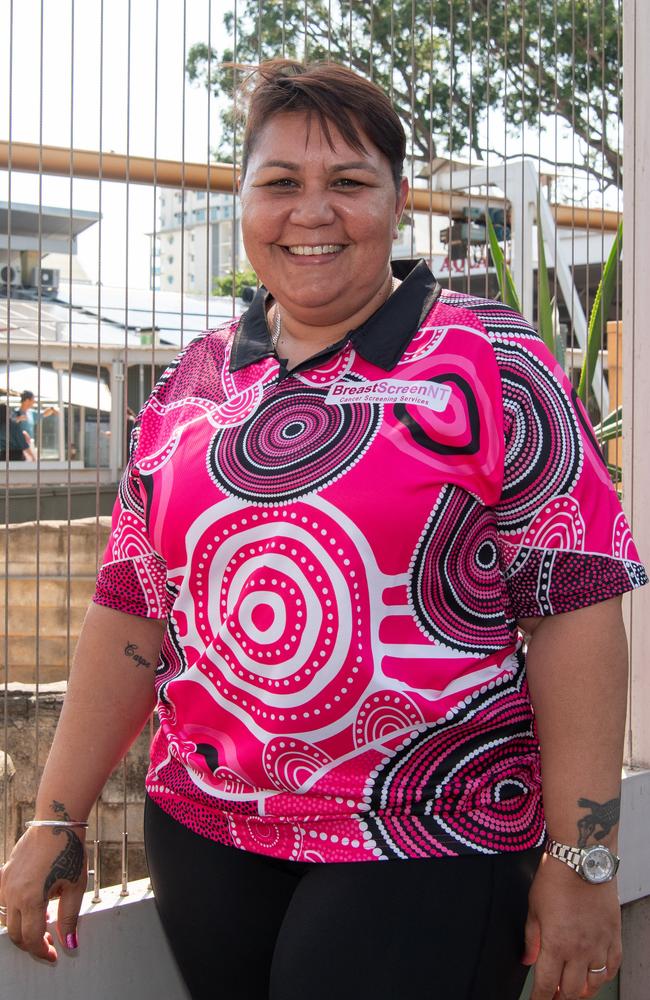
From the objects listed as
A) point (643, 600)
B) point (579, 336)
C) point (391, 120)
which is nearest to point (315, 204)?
point (391, 120)

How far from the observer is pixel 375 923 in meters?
1.55

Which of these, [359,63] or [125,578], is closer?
[125,578]

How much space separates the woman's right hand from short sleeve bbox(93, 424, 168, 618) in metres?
0.37

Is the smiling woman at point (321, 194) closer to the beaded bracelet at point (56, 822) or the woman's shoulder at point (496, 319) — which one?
the woman's shoulder at point (496, 319)

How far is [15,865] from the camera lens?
74.1 inches

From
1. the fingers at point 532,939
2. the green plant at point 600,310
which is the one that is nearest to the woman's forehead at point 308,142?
the fingers at point 532,939

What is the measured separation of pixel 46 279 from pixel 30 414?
311 mm

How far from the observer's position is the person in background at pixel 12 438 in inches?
99.5

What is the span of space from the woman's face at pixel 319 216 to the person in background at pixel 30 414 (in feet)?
2.90

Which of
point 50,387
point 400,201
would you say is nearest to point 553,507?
point 400,201

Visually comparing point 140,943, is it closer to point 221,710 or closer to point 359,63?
point 221,710

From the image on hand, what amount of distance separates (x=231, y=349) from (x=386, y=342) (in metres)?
0.30

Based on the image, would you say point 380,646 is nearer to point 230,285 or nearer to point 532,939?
point 532,939

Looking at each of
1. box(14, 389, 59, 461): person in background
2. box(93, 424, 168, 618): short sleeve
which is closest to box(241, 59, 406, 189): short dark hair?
box(93, 424, 168, 618): short sleeve
